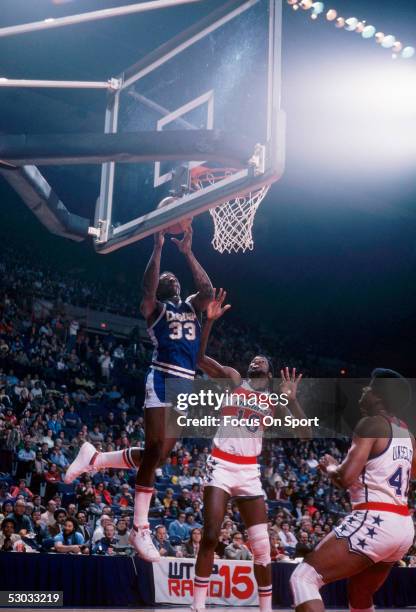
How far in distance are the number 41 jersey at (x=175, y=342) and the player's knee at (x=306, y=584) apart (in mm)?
2144

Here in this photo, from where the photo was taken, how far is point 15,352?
17.1 m

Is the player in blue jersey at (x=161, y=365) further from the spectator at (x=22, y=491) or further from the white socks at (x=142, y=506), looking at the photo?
the spectator at (x=22, y=491)

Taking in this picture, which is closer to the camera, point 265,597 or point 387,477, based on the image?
point 387,477

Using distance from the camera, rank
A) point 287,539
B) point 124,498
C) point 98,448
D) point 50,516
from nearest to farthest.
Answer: point 50,516, point 124,498, point 287,539, point 98,448

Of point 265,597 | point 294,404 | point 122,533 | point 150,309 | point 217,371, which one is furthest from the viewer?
point 122,533

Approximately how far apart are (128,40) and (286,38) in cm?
364

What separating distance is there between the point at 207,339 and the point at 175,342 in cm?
42

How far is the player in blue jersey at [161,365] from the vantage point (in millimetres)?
6270

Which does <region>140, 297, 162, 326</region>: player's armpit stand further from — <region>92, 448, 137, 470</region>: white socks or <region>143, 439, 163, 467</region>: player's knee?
<region>92, 448, 137, 470</region>: white socks

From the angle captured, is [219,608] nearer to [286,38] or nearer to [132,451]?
[132,451]

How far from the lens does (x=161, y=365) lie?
645 cm

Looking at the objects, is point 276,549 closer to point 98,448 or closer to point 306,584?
point 98,448

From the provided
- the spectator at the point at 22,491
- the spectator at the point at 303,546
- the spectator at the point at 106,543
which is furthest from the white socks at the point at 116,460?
the spectator at the point at 303,546

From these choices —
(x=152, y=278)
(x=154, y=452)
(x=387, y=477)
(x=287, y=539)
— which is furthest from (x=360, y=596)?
(x=287, y=539)
